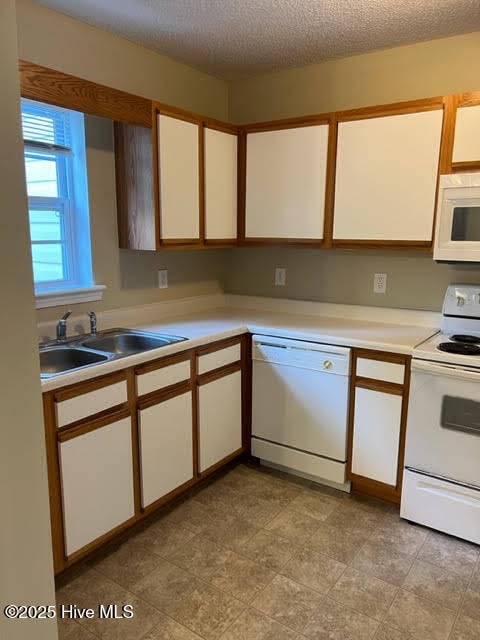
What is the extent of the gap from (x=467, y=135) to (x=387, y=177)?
1.37 ft

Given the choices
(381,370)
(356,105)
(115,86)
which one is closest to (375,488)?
(381,370)

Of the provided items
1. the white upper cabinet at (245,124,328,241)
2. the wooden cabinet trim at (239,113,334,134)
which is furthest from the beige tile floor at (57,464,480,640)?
the wooden cabinet trim at (239,113,334,134)

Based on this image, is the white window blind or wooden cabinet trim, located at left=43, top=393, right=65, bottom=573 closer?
wooden cabinet trim, located at left=43, top=393, right=65, bottom=573

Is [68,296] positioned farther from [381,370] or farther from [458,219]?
[458,219]

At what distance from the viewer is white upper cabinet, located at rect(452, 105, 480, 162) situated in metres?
2.22

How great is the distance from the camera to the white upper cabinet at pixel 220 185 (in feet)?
9.20

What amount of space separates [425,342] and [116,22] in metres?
2.26

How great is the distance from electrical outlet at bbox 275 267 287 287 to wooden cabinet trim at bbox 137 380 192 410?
1.18m

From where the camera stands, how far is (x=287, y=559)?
82.5 inches

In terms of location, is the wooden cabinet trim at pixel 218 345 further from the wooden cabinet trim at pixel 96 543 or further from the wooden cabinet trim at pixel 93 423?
the wooden cabinet trim at pixel 96 543

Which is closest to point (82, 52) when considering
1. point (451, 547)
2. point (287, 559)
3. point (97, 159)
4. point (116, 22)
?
point (116, 22)

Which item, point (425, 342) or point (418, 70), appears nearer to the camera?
point (425, 342)

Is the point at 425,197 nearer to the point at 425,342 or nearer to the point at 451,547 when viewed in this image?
the point at 425,342

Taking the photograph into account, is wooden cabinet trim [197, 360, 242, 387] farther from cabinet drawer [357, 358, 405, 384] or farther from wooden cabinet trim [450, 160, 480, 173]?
wooden cabinet trim [450, 160, 480, 173]
